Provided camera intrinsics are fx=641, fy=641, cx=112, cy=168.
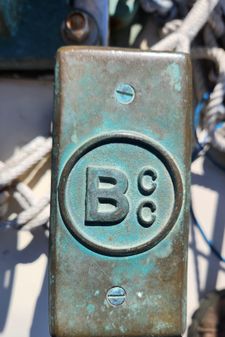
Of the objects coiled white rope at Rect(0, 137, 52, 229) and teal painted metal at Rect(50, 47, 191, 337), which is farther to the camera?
coiled white rope at Rect(0, 137, 52, 229)

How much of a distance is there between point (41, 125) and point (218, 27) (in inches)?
13.3

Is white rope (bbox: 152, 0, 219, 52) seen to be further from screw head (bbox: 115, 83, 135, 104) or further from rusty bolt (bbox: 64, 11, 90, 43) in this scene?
screw head (bbox: 115, 83, 135, 104)

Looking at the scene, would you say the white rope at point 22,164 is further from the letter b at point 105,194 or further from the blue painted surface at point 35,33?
the letter b at point 105,194

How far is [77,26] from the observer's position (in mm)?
997

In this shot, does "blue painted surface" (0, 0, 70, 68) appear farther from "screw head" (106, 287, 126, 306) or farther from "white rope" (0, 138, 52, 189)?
"screw head" (106, 287, 126, 306)

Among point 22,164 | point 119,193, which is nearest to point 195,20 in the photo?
point 22,164

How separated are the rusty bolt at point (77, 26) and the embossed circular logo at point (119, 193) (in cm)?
38

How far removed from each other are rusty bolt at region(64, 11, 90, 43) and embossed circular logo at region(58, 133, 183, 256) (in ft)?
1.24

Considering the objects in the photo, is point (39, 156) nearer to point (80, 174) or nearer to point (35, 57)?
point (35, 57)

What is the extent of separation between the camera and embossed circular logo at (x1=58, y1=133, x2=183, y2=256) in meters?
0.66

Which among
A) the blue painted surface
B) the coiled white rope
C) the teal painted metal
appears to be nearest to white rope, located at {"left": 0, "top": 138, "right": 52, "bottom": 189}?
the coiled white rope

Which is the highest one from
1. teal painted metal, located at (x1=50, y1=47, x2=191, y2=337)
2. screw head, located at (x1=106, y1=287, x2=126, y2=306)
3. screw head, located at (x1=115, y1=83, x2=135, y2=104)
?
screw head, located at (x1=115, y1=83, x2=135, y2=104)

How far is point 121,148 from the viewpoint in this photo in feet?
2.19

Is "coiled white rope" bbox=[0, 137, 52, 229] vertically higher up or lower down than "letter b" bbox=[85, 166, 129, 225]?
higher up
